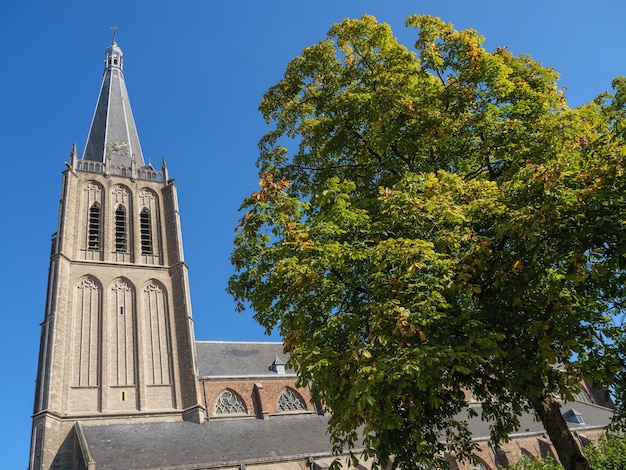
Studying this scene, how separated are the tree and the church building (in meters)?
14.1

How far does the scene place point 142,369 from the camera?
81.4 ft

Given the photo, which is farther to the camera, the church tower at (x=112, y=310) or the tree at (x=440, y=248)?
the church tower at (x=112, y=310)

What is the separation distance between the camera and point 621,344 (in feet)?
24.3

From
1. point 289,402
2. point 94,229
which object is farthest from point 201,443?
point 94,229

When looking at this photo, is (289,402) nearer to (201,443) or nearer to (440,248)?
(201,443)

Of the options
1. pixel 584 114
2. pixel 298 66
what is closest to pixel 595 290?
pixel 584 114

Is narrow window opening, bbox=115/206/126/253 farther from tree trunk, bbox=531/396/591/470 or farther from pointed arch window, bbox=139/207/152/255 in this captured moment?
tree trunk, bbox=531/396/591/470

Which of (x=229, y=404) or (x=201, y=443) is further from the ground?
(x=229, y=404)

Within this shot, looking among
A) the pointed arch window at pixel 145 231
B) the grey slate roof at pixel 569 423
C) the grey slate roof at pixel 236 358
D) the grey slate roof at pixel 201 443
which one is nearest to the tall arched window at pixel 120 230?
the pointed arch window at pixel 145 231

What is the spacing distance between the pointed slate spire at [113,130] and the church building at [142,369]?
7.9 inches

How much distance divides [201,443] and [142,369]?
5551mm

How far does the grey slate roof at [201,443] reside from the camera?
19250 mm

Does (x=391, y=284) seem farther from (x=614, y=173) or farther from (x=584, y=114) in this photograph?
(x=584, y=114)

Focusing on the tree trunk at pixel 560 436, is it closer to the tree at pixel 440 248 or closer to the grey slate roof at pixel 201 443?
the tree at pixel 440 248
